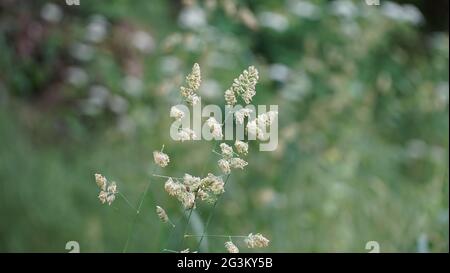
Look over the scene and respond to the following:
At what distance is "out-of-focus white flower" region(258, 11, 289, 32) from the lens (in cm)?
394

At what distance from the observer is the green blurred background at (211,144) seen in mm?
3037

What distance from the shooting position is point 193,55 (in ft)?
11.7

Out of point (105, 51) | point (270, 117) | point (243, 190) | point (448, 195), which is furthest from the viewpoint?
point (105, 51)

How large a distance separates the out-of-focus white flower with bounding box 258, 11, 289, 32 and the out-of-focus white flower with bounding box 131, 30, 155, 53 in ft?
1.93

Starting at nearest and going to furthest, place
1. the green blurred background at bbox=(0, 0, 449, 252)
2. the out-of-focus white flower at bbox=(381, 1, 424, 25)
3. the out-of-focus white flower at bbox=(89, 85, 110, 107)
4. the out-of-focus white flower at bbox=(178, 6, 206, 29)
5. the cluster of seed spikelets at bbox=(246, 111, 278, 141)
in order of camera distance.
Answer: the cluster of seed spikelets at bbox=(246, 111, 278, 141), the green blurred background at bbox=(0, 0, 449, 252), the out-of-focus white flower at bbox=(178, 6, 206, 29), the out-of-focus white flower at bbox=(89, 85, 110, 107), the out-of-focus white flower at bbox=(381, 1, 424, 25)

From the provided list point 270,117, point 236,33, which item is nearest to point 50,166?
point 236,33

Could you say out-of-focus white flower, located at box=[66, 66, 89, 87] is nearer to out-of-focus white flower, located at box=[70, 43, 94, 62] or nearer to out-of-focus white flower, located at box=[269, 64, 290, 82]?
out-of-focus white flower, located at box=[70, 43, 94, 62]

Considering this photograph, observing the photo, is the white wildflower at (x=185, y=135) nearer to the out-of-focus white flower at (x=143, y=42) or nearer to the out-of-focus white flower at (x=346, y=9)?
the out-of-focus white flower at (x=346, y=9)

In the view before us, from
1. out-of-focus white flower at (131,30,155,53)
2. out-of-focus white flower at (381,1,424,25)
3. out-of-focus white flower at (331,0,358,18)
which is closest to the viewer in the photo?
out-of-focus white flower at (331,0,358,18)

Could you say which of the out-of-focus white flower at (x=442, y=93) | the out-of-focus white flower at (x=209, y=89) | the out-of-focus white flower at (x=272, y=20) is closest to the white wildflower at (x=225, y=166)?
the out-of-focus white flower at (x=209, y=89)

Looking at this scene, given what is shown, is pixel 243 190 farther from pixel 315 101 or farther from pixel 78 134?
pixel 78 134

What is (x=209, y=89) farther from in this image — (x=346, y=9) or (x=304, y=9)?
(x=304, y=9)

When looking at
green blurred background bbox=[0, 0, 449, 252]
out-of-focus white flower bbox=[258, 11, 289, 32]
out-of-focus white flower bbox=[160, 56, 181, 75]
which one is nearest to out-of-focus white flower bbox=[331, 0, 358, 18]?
green blurred background bbox=[0, 0, 449, 252]

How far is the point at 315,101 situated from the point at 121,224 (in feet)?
3.71
